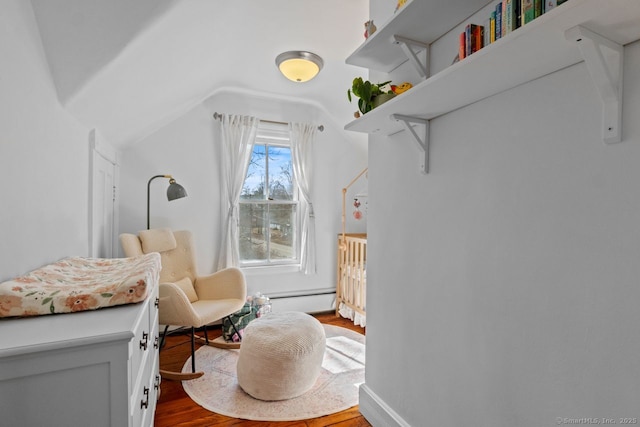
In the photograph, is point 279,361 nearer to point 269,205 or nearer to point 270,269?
point 270,269

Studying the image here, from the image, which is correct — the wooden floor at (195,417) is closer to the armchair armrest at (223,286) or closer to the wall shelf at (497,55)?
the armchair armrest at (223,286)

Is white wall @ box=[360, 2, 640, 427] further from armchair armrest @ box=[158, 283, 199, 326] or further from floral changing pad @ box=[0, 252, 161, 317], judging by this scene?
armchair armrest @ box=[158, 283, 199, 326]

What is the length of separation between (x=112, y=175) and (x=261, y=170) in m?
1.41

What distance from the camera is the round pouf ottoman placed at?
74.9 inches

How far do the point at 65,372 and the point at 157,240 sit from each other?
2062 millimetres

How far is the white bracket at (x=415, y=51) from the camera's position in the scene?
1.28 m

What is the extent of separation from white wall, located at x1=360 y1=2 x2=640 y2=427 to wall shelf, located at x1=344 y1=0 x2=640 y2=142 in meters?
0.07

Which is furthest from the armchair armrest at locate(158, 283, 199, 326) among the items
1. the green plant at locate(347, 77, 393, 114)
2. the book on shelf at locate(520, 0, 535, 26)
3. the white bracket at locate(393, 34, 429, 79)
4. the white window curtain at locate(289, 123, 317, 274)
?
the book on shelf at locate(520, 0, 535, 26)

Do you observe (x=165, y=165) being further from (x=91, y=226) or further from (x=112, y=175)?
(x=91, y=226)

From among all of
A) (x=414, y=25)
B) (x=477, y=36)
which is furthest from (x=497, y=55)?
(x=414, y=25)

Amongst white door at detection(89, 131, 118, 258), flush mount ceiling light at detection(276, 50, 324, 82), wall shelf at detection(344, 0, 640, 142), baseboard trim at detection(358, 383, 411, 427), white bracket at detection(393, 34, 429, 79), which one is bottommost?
baseboard trim at detection(358, 383, 411, 427)

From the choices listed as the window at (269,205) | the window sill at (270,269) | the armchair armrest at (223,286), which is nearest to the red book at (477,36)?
the armchair armrest at (223,286)

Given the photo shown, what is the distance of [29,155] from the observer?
123 centimetres

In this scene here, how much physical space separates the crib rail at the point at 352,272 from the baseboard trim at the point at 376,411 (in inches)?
53.7
